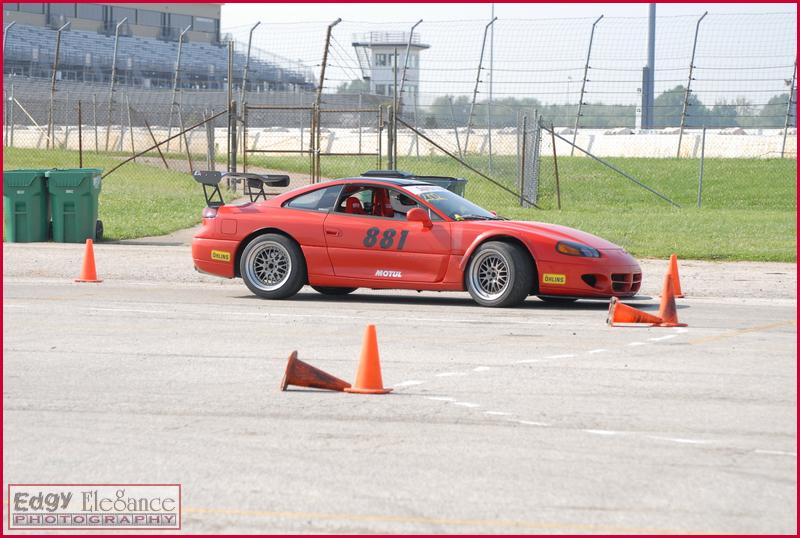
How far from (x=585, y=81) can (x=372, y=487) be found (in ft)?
87.1

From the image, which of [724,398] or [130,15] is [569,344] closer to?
[724,398]

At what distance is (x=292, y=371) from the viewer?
24.9 ft

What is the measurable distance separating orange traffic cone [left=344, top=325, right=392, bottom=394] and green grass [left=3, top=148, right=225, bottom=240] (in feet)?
41.9

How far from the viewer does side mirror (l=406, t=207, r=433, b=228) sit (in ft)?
40.2

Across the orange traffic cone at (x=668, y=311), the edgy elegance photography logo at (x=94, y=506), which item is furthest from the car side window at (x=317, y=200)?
the edgy elegance photography logo at (x=94, y=506)

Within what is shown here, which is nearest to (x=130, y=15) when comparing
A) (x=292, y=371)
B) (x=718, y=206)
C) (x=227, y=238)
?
(x=718, y=206)

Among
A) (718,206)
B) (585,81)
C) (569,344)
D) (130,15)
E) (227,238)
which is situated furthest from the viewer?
(130,15)

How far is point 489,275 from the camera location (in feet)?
39.9

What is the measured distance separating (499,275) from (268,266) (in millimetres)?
2532

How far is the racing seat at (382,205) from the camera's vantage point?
12.8 meters

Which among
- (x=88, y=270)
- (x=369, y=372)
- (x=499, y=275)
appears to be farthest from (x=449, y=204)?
(x=369, y=372)

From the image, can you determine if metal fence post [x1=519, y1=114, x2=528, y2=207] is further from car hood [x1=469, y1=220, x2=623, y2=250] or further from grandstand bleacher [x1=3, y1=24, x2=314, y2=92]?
grandstand bleacher [x1=3, y1=24, x2=314, y2=92]

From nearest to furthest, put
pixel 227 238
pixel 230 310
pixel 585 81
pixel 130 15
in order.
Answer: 1. pixel 230 310
2. pixel 227 238
3. pixel 585 81
4. pixel 130 15

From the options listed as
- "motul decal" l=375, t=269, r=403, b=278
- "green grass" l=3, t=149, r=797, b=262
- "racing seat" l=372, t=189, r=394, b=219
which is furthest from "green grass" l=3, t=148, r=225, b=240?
"motul decal" l=375, t=269, r=403, b=278
